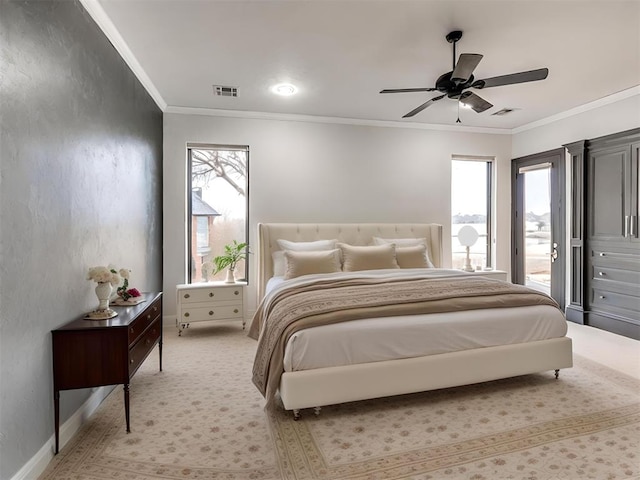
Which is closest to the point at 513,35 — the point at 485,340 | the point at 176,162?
the point at 485,340

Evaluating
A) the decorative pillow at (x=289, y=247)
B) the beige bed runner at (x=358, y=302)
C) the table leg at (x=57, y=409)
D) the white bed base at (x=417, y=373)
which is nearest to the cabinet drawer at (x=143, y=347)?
the table leg at (x=57, y=409)

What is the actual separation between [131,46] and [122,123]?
66 centimetres

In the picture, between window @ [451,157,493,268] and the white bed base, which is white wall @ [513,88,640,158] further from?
the white bed base

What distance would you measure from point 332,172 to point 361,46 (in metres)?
2.15

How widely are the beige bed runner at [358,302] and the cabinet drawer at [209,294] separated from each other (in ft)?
4.45

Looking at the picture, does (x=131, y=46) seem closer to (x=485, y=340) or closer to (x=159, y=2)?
(x=159, y=2)

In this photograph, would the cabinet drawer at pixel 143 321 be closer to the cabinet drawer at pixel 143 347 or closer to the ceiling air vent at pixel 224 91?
the cabinet drawer at pixel 143 347

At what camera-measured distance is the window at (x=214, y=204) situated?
4852mm

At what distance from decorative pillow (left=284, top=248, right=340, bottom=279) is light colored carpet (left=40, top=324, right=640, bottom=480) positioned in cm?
135

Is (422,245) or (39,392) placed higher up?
(422,245)

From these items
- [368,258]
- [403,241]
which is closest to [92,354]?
[368,258]

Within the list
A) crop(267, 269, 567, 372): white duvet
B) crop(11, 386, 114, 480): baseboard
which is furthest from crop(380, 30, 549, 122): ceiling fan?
crop(11, 386, 114, 480): baseboard

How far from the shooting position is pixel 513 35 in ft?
9.51

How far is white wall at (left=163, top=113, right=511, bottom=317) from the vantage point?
4.66 m
